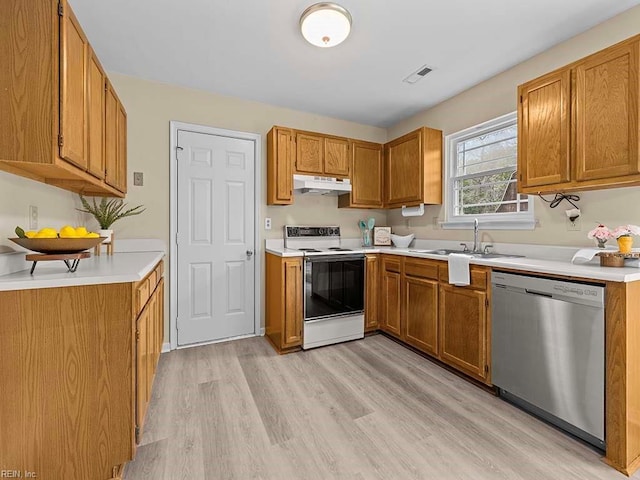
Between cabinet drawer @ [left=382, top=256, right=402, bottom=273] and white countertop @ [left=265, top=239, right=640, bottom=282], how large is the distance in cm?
7

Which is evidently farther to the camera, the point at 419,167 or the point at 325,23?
the point at 419,167

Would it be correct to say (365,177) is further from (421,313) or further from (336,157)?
(421,313)

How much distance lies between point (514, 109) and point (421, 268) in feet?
5.18

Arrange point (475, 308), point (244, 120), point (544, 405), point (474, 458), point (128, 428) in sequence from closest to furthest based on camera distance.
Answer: point (128, 428), point (474, 458), point (544, 405), point (475, 308), point (244, 120)

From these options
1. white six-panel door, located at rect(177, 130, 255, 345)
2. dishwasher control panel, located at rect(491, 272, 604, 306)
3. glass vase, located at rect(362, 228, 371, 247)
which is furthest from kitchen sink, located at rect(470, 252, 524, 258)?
white six-panel door, located at rect(177, 130, 255, 345)

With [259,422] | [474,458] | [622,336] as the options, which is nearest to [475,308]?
[622,336]

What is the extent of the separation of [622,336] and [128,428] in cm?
239

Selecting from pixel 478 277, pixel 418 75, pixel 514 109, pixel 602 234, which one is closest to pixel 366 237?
pixel 478 277

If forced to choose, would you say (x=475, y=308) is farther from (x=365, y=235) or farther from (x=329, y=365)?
(x=365, y=235)

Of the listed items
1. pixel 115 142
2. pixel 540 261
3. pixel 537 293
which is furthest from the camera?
pixel 115 142

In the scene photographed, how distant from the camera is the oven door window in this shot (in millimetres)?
2891

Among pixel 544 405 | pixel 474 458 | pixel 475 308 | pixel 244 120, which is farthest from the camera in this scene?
pixel 244 120

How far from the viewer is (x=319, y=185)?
3.19 meters

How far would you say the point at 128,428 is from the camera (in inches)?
52.9
